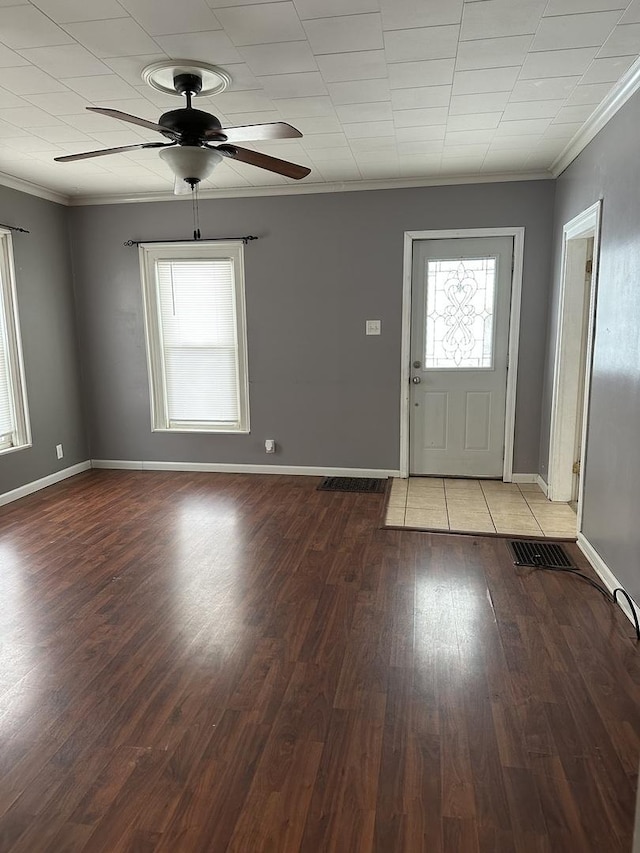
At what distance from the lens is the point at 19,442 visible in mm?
4660

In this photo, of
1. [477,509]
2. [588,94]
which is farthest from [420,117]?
[477,509]

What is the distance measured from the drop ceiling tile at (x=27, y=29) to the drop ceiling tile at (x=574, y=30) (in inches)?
79.3

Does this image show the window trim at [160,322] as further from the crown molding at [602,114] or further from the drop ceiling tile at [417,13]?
the drop ceiling tile at [417,13]

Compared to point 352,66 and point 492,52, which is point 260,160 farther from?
point 492,52

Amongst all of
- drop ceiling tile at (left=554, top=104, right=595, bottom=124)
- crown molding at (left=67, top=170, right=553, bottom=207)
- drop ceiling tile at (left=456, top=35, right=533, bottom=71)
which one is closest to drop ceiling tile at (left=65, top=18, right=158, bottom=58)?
drop ceiling tile at (left=456, top=35, right=533, bottom=71)

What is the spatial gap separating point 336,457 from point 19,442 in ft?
9.25

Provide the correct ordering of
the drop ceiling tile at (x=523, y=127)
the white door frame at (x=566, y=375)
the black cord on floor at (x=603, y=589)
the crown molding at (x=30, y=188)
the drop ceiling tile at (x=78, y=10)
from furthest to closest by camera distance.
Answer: the crown molding at (x=30, y=188)
the white door frame at (x=566, y=375)
the drop ceiling tile at (x=523, y=127)
the black cord on floor at (x=603, y=589)
the drop ceiling tile at (x=78, y=10)

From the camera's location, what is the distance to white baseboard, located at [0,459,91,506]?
4512 millimetres

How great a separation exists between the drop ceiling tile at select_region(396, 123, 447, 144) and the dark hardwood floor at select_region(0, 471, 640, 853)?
2675 mm

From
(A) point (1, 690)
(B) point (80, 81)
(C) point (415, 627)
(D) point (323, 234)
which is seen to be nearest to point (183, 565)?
(A) point (1, 690)

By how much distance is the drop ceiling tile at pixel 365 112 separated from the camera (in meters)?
3.04

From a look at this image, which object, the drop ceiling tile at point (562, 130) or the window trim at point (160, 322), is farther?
the window trim at point (160, 322)

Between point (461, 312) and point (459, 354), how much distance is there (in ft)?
1.22

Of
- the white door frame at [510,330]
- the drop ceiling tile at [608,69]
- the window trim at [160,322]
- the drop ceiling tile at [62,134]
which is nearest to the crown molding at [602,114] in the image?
the drop ceiling tile at [608,69]
